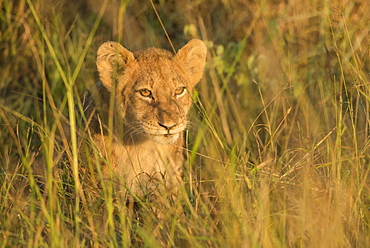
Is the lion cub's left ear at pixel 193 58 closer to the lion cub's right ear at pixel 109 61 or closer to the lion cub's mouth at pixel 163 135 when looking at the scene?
the lion cub's right ear at pixel 109 61

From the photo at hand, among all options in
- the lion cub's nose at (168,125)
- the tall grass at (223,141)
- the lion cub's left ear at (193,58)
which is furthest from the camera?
the lion cub's left ear at (193,58)

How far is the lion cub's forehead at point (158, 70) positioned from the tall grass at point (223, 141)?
0.24m

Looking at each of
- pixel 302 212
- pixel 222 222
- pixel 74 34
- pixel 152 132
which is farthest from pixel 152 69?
pixel 74 34

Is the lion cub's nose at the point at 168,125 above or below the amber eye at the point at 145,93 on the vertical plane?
below

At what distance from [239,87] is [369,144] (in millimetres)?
2740

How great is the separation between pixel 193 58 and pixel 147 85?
59cm

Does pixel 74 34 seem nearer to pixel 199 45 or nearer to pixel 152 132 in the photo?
pixel 199 45

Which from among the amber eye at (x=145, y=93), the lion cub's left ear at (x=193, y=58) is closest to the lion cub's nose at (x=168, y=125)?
the amber eye at (x=145, y=93)

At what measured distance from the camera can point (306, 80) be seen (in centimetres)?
662

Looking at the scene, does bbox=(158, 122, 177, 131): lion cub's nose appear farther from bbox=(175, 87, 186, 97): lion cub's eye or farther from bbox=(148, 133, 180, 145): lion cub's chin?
bbox=(175, 87, 186, 97): lion cub's eye

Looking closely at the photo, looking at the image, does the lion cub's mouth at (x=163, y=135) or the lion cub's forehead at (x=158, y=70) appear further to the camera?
the lion cub's forehead at (x=158, y=70)

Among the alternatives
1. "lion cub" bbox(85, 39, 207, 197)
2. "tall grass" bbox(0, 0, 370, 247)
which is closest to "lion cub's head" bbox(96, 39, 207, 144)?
"lion cub" bbox(85, 39, 207, 197)

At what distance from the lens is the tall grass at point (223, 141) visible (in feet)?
11.2

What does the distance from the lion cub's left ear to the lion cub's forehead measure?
92 millimetres
